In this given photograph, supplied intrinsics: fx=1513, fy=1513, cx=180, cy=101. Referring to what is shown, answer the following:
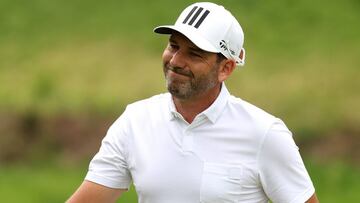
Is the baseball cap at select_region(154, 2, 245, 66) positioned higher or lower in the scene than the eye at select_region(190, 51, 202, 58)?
higher

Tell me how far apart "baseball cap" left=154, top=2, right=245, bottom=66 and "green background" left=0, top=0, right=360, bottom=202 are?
7.93 m

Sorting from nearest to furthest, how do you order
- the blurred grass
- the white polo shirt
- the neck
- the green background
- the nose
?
the nose, the white polo shirt, the neck, the blurred grass, the green background

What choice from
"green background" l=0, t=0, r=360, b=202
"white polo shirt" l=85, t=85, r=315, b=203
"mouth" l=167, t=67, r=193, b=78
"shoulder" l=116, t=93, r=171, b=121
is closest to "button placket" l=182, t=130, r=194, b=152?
"white polo shirt" l=85, t=85, r=315, b=203

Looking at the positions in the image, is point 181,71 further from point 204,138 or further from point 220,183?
point 220,183

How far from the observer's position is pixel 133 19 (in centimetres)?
1950

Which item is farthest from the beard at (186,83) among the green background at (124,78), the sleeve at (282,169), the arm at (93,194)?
the green background at (124,78)

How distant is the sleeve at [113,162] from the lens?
6344mm

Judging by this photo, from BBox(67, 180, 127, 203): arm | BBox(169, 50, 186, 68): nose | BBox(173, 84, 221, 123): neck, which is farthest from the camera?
BBox(67, 180, 127, 203): arm

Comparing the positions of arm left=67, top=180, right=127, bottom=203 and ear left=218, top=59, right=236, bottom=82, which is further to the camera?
arm left=67, top=180, right=127, bottom=203

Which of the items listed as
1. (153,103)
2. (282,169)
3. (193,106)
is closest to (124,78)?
(153,103)

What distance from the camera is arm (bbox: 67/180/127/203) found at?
6.40 metres

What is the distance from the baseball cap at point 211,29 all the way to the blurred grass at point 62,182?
8490mm

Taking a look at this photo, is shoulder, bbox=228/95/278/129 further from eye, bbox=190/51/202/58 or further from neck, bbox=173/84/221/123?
eye, bbox=190/51/202/58

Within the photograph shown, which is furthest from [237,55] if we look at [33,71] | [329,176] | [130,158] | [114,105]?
[33,71]
